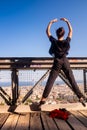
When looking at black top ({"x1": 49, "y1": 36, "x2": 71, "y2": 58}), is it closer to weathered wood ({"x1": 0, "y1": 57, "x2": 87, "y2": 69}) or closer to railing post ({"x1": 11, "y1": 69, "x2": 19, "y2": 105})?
weathered wood ({"x1": 0, "y1": 57, "x2": 87, "y2": 69})

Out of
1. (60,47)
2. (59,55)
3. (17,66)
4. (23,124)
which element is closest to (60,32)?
(60,47)

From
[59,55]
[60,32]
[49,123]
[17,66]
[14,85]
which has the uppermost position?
[60,32]

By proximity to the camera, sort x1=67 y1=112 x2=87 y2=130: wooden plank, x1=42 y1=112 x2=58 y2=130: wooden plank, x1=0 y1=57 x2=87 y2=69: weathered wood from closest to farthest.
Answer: x1=67 y1=112 x2=87 y2=130: wooden plank
x1=42 y1=112 x2=58 y2=130: wooden plank
x1=0 y1=57 x2=87 y2=69: weathered wood

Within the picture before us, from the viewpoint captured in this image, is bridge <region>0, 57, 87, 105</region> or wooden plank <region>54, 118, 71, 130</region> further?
bridge <region>0, 57, 87, 105</region>

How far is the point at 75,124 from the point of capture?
496 cm

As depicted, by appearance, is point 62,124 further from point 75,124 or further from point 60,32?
point 60,32

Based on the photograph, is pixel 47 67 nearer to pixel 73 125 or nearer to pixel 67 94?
pixel 67 94

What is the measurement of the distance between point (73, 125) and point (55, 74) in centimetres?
159

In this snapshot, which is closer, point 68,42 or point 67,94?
point 68,42

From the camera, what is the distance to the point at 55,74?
6133mm

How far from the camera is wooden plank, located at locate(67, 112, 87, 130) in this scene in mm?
4592

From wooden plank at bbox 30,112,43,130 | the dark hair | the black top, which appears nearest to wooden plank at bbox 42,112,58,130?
wooden plank at bbox 30,112,43,130

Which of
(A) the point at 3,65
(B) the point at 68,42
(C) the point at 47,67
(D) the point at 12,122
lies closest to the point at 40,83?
(C) the point at 47,67

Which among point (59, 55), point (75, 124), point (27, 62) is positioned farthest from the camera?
point (27, 62)
